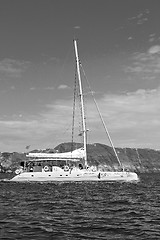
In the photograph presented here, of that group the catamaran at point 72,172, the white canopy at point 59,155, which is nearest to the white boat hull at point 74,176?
the catamaran at point 72,172

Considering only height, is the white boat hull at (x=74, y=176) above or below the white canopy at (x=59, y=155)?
below

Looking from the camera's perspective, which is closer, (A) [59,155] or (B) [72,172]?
(B) [72,172]

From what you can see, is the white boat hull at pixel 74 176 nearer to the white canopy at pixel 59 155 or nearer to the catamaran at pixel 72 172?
the catamaran at pixel 72 172

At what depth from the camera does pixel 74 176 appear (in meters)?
54.5

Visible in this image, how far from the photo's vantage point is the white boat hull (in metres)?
54.3

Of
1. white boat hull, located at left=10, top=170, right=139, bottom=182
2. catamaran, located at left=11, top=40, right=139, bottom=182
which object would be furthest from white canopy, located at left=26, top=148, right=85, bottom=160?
white boat hull, located at left=10, top=170, right=139, bottom=182

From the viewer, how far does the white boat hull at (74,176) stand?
5431 centimetres

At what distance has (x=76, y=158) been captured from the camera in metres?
61.8

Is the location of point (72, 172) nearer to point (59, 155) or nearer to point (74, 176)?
point (74, 176)

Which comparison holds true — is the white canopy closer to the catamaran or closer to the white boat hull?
the catamaran

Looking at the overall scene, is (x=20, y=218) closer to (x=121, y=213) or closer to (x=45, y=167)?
(x=121, y=213)

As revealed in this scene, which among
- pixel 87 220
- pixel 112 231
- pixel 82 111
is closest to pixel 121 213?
pixel 87 220

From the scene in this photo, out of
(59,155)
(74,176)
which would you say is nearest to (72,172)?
(74,176)

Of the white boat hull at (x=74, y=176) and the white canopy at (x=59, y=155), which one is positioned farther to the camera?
the white canopy at (x=59, y=155)
